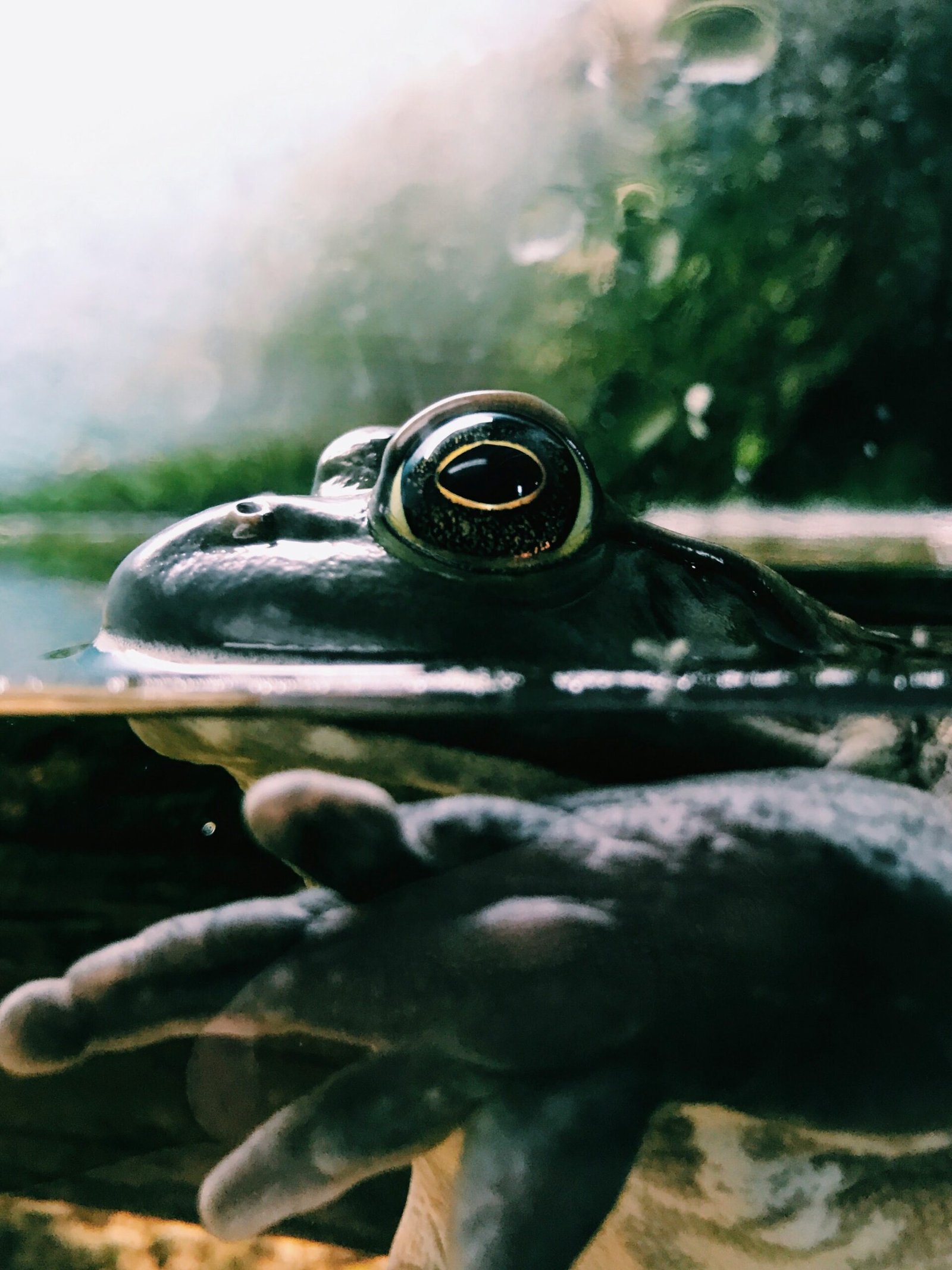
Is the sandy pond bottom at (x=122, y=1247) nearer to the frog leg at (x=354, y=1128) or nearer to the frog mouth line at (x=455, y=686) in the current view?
the frog leg at (x=354, y=1128)

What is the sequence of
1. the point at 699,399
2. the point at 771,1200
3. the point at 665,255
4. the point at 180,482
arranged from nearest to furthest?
1. the point at 771,1200
2. the point at 180,482
3. the point at 699,399
4. the point at 665,255

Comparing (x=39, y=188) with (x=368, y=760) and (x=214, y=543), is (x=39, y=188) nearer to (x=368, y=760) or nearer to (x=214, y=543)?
(x=214, y=543)

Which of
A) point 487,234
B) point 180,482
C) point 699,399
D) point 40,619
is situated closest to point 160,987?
point 40,619

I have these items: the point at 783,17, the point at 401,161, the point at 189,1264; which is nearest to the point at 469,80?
the point at 401,161

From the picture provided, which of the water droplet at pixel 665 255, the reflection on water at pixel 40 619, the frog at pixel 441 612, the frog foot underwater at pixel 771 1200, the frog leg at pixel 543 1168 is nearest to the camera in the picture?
the frog leg at pixel 543 1168

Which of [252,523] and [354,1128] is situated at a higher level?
[252,523]

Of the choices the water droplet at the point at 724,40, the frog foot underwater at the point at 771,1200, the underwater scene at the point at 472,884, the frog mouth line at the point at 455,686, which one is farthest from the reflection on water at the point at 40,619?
the water droplet at the point at 724,40

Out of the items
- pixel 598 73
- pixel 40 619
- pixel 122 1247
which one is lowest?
pixel 122 1247

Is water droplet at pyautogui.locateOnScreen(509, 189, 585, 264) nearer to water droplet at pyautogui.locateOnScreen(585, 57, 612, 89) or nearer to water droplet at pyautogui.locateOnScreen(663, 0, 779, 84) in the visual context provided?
water droplet at pyautogui.locateOnScreen(585, 57, 612, 89)

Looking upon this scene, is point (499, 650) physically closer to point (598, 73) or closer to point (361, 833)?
point (361, 833)
